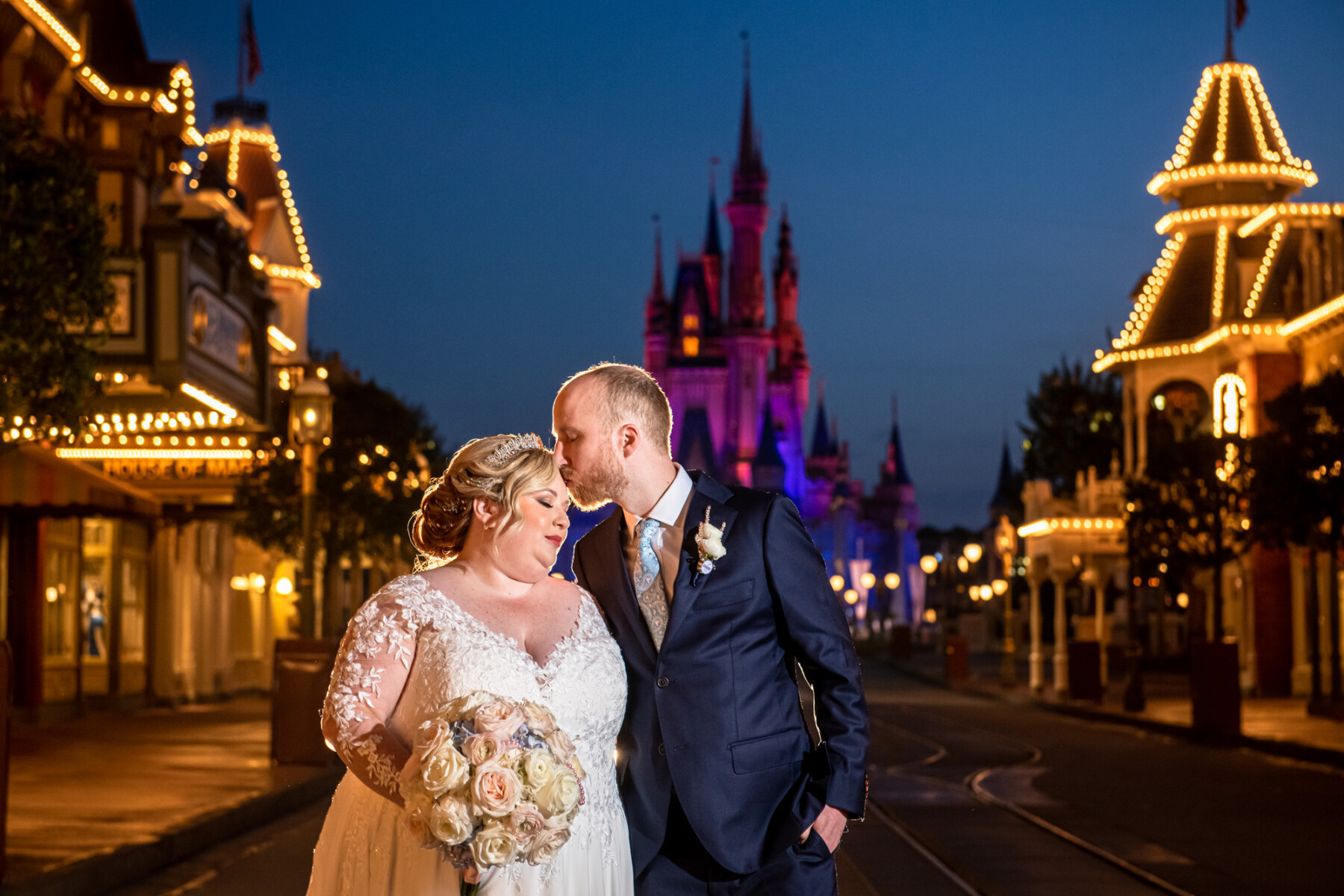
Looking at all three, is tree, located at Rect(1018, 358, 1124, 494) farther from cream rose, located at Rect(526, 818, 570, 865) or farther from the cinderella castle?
the cinderella castle

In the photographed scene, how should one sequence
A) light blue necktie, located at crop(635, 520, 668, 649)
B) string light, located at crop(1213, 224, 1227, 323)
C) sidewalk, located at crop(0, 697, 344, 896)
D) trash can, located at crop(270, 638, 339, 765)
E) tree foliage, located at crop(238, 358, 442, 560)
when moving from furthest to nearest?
string light, located at crop(1213, 224, 1227, 323), tree foliage, located at crop(238, 358, 442, 560), trash can, located at crop(270, 638, 339, 765), sidewalk, located at crop(0, 697, 344, 896), light blue necktie, located at crop(635, 520, 668, 649)

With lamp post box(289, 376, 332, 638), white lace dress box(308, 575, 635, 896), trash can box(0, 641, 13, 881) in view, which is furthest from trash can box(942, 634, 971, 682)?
white lace dress box(308, 575, 635, 896)

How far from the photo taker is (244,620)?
38.6 m

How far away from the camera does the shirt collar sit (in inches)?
195

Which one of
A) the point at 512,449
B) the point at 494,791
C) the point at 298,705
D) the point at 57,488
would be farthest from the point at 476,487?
the point at 57,488

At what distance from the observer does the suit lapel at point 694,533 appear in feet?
15.6

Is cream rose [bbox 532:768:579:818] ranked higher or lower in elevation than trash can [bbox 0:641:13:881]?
higher

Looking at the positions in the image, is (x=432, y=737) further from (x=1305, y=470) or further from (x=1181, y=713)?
(x=1181, y=713)

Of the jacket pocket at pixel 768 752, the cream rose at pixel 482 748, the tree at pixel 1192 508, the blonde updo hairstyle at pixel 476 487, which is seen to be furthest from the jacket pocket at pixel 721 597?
the tree at pixel 1192 508

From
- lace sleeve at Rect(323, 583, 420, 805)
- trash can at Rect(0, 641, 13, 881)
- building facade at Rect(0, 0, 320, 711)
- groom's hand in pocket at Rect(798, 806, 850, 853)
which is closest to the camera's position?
lace sleeve at Rect(323, 583, 420, 805)

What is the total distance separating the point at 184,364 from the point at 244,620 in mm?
23421

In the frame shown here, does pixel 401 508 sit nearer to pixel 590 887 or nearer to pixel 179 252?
pixel 179 252

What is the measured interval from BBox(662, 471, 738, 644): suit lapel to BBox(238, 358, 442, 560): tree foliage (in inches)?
1039

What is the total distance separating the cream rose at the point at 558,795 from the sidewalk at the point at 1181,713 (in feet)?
58.9
